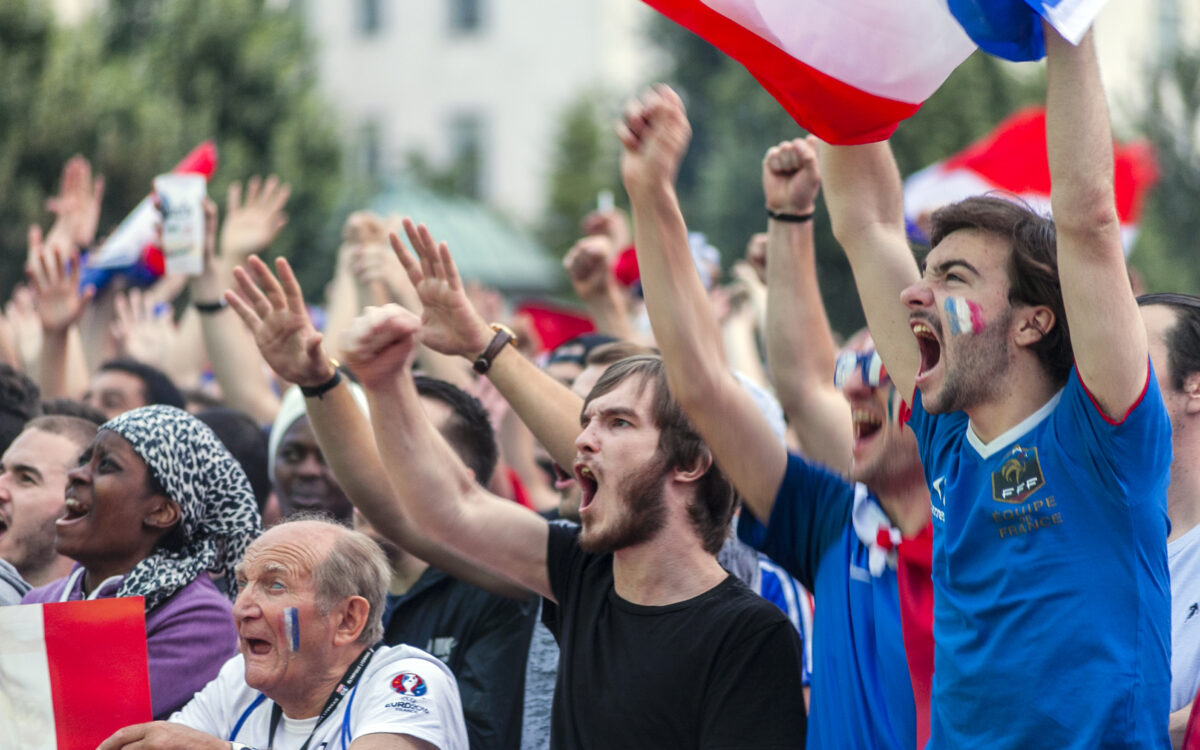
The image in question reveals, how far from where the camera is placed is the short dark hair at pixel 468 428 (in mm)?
4445

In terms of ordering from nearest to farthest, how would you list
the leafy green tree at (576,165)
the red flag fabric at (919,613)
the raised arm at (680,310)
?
the red flag fabric at (919,613) → the raised arm at (680,310) → the leafy green tree at (576,165)

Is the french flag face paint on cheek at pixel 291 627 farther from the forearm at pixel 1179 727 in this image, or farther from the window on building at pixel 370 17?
the window on building at pixel 370 17


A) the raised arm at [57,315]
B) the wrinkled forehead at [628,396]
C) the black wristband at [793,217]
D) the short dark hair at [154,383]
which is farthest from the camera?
the raised arm at [57,315]

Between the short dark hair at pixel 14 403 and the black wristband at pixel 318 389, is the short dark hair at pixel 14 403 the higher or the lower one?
the lower one

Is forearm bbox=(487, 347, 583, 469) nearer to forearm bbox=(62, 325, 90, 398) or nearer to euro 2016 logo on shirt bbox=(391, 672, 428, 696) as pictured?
euro 2016 logo on shirt bbox=(391, 672, 428, 696)

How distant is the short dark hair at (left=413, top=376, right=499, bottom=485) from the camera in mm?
4445

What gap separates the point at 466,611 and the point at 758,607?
3.78ft

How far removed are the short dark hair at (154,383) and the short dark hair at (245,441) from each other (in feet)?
1.94

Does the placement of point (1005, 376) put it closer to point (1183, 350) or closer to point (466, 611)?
point (1183, 350)

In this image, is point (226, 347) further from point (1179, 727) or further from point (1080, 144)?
point (1080, 144)

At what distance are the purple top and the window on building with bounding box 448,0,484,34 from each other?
36714 millimetres

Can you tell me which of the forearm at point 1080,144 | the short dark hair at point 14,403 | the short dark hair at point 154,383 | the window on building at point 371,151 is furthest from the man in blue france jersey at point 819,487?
the window on building at point 371,151

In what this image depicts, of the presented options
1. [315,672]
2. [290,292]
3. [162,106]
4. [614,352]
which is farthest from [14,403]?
[162,106]

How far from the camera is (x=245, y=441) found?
17.3ft
